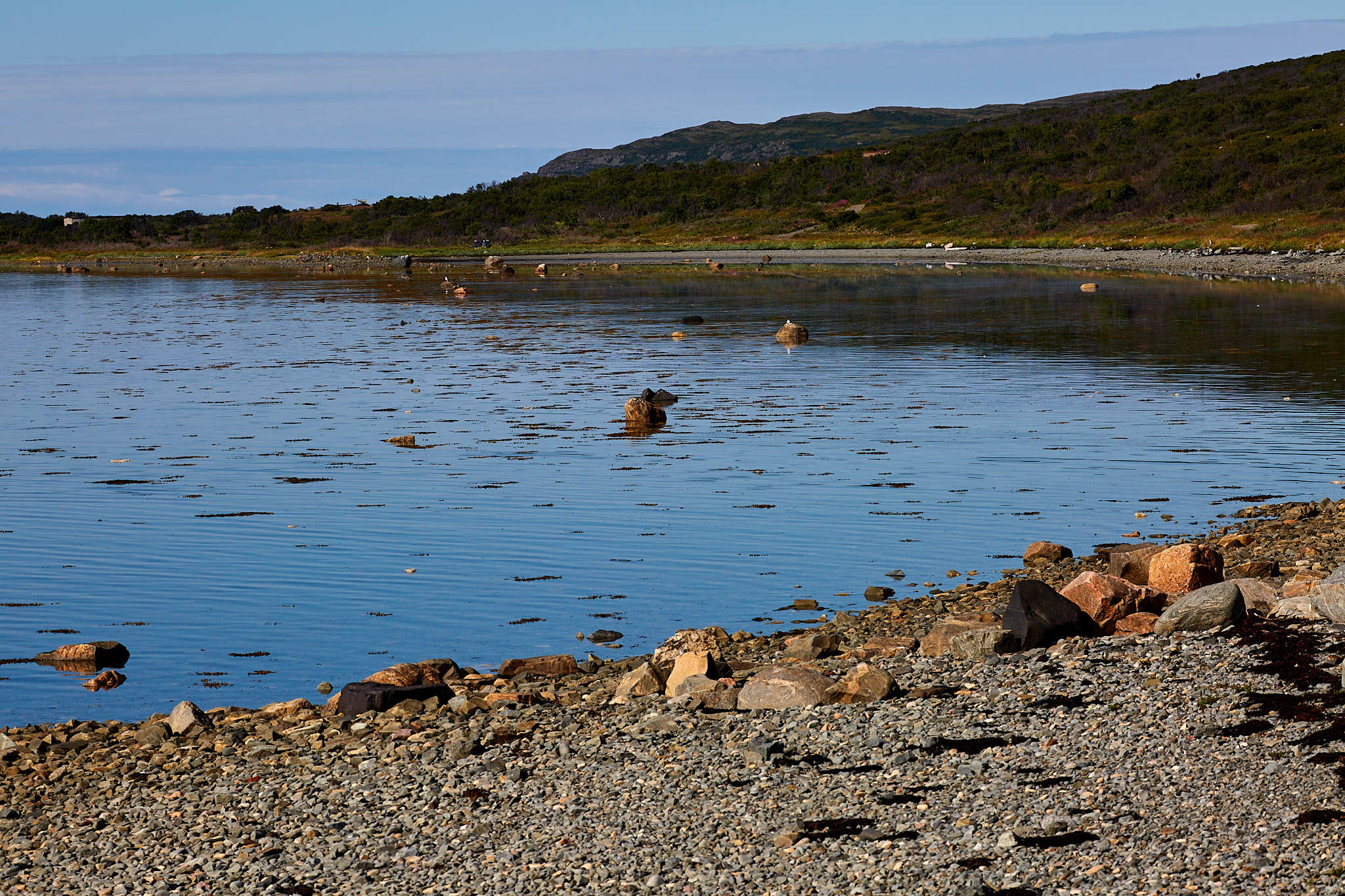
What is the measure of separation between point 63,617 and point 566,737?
729 cm

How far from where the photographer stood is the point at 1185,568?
1348 cm

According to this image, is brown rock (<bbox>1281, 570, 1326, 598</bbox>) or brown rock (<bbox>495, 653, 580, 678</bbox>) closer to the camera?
brown rock (<bbox>1281, 570, 1326, 598</bbox>)

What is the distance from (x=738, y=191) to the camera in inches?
5886

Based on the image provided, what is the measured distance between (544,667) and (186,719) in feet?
10.3

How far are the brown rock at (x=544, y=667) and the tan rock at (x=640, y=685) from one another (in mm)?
964

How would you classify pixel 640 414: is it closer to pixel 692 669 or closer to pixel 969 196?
pixel 692 669

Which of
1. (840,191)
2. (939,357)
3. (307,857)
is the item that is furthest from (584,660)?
(840,191)

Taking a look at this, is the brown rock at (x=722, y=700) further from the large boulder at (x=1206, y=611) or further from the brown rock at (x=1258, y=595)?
the brown rock at (x=1258, y=595)

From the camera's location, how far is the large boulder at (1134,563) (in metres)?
14.4

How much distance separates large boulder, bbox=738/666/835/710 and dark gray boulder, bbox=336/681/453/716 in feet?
8.71

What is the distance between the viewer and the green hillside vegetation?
98562 millimetres

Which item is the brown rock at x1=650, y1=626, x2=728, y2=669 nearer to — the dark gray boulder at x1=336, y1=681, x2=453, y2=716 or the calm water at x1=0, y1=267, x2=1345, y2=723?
the calm water at x1=0, y1=267, x2=1345, y2=723

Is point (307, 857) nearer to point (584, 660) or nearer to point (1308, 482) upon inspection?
point (584, 660)

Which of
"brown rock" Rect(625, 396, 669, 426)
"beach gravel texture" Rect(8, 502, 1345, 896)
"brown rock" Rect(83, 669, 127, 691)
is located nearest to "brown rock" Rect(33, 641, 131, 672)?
"brown rock" Rect(83, 669, 127, 691)
